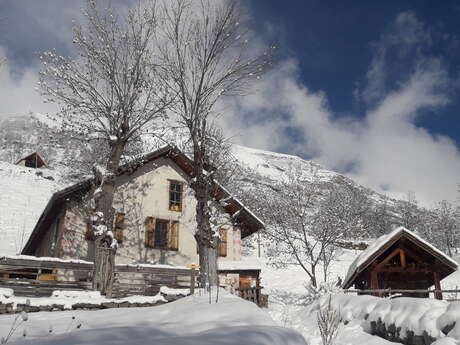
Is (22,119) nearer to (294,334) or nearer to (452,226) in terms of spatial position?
(452,226)

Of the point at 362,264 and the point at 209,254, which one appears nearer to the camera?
the point at 209,254

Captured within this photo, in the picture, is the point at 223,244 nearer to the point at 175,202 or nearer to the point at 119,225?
the point at 175,202

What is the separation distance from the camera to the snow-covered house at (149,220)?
18.4 metres

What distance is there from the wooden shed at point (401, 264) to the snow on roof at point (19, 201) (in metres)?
24.0

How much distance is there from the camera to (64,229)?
1809cm

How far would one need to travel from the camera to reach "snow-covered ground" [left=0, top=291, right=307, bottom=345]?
353cm

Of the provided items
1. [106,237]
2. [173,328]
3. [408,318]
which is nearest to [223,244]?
[106,237]

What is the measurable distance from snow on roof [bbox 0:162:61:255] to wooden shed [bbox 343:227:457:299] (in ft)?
78.9

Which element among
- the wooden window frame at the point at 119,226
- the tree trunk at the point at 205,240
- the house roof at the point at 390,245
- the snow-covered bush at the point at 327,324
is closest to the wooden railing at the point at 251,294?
the house roof at the point at 390,245

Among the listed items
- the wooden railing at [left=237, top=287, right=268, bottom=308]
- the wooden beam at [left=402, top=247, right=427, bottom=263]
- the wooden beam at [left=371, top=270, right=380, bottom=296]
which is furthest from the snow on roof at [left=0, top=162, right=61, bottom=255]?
the wooden beam at [left=402, top=247, right=427, bottom=263]

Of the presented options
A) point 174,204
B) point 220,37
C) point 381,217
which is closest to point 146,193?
point 174,204

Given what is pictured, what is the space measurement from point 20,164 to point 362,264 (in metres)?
65.9

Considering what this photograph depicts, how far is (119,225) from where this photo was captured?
19422 millimetres

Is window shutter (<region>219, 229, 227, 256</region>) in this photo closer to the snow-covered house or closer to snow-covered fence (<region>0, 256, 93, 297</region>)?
the snow-covered house
